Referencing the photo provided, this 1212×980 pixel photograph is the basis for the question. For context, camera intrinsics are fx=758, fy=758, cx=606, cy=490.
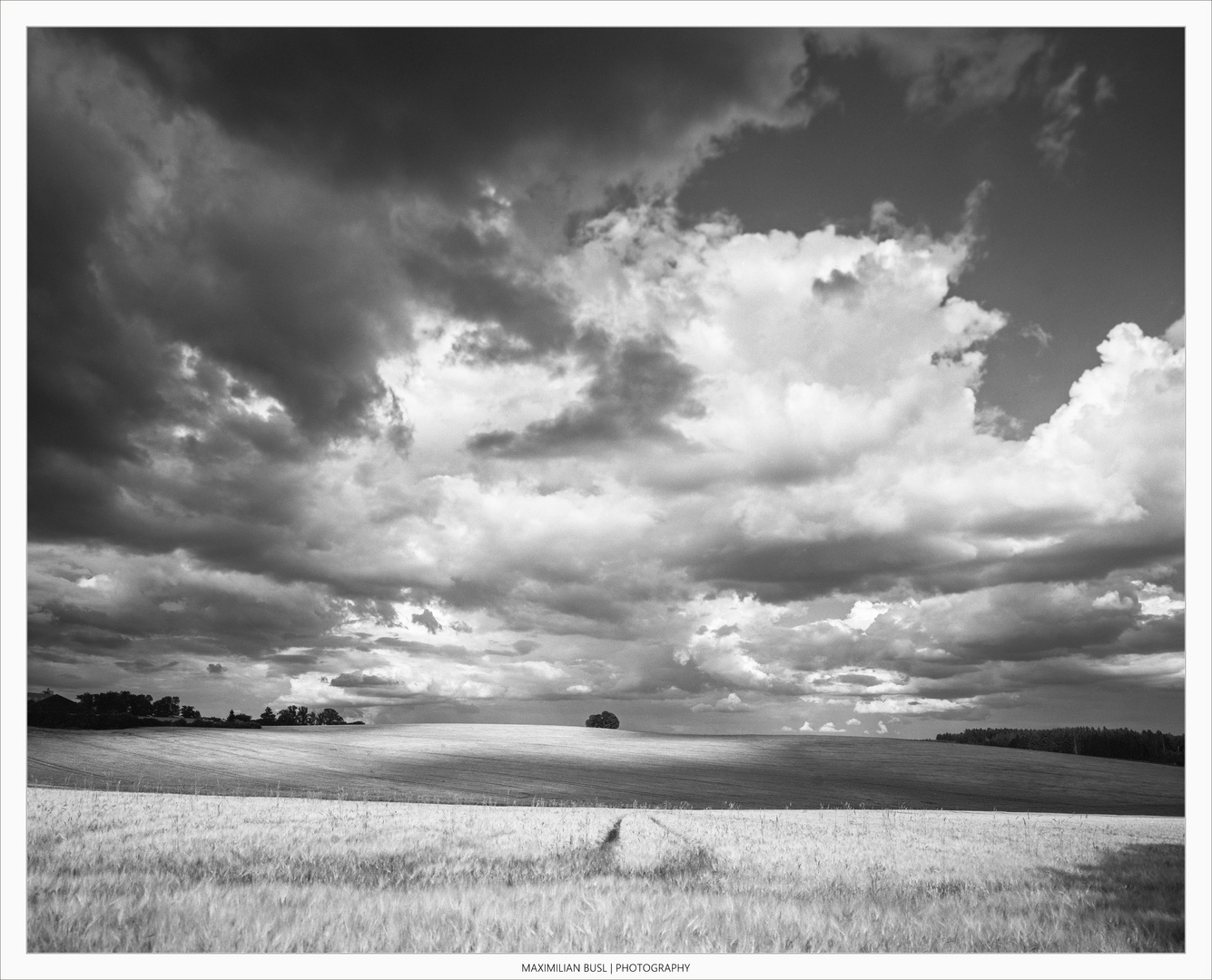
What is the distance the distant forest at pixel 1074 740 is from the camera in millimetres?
27453

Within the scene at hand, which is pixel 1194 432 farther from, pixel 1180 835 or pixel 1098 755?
pixel 1098 755

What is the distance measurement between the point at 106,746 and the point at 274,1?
26.3 m

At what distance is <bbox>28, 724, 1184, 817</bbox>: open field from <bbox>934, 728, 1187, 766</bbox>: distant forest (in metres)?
0.64

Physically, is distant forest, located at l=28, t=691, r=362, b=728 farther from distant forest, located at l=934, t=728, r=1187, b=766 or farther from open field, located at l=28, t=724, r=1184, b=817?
distant forest, located at l=934, t=728, r=1187, b=766

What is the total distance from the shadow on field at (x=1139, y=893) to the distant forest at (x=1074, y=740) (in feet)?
58.2

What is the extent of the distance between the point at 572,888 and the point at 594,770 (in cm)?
2179

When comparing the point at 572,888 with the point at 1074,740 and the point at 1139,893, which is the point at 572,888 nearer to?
the point at 1139,893

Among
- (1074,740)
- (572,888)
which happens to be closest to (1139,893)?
(572,888)

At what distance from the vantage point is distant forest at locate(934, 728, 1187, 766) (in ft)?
90.1

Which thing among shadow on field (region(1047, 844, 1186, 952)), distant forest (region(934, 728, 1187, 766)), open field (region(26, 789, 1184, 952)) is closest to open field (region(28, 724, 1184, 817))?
distant forest (region(934, 728, 1187, 766))

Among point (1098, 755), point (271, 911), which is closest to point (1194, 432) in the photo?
point (271, 911)

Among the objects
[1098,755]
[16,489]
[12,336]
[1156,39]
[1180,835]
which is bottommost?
[1098,755]

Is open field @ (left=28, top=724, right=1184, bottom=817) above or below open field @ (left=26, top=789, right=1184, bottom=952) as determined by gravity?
below

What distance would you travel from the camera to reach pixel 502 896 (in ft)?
18.3
